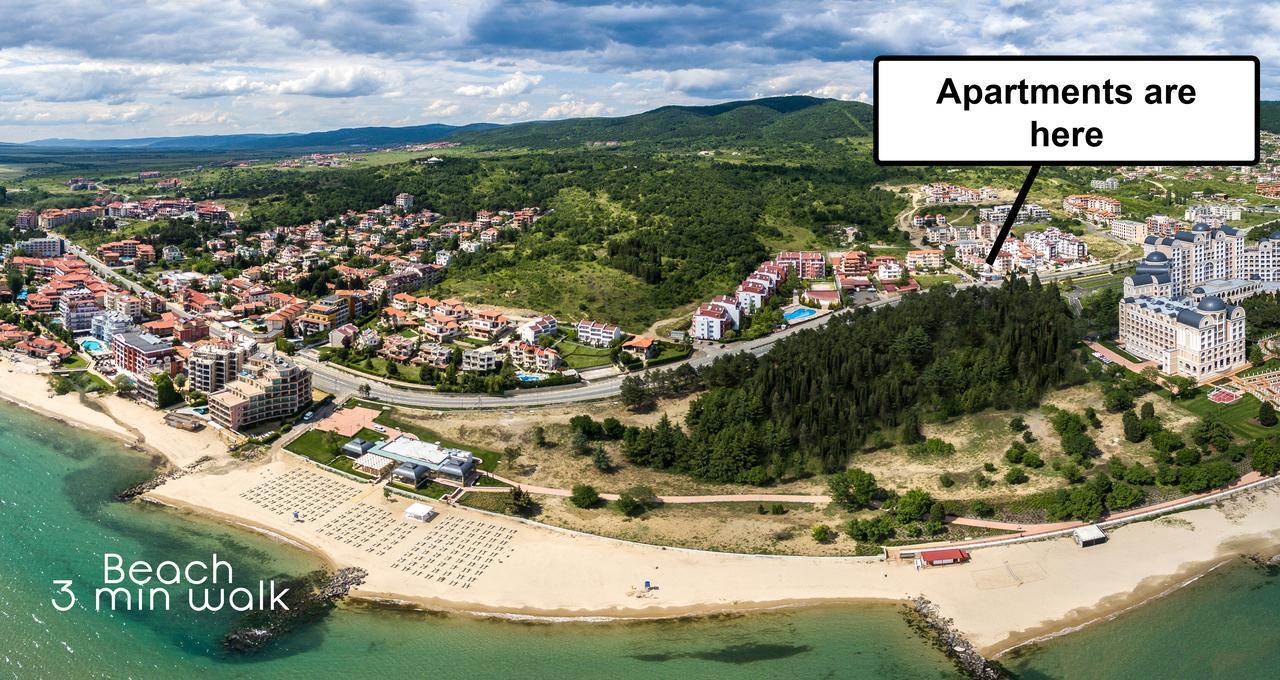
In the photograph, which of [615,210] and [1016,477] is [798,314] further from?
[615,210]

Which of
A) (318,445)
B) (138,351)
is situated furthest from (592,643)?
(138,351)

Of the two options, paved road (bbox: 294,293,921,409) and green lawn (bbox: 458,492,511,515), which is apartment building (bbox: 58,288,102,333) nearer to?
paved road (bbox: 294,293,921,409)

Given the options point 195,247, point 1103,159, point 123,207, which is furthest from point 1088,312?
point 123,207

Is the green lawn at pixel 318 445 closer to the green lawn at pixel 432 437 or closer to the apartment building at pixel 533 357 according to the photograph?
the green lawn at pixel 432 437

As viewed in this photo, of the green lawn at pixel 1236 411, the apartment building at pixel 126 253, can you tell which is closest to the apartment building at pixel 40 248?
the apartment building at pixel 126 253

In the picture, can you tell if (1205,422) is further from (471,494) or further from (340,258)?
(340,258)
